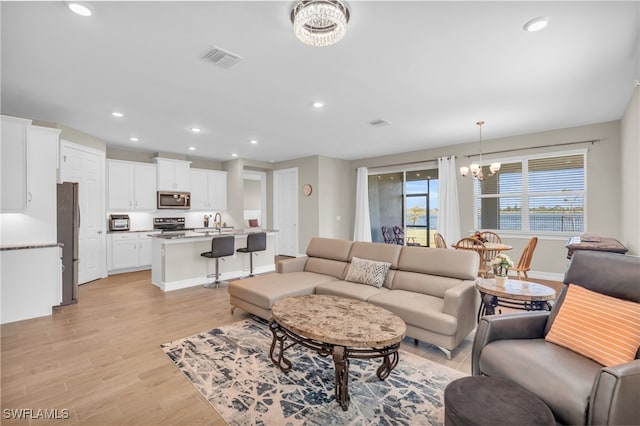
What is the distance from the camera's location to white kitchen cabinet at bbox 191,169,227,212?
752 centimetres

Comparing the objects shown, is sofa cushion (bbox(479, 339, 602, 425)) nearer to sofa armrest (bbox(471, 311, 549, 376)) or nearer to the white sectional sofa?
sofa armrest (bbox(471, 311, 549, 376))

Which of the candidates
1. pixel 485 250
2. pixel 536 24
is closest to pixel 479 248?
pixel 485 250

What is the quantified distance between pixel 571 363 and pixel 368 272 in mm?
2026

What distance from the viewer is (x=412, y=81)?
311 cm

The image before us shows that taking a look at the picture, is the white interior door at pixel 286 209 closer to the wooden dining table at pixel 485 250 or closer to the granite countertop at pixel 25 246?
the wooden dining table at pixel 485 250

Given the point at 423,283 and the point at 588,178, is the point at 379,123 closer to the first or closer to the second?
the point at 423,283

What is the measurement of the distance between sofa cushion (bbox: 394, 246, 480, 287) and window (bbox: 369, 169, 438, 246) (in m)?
3.75

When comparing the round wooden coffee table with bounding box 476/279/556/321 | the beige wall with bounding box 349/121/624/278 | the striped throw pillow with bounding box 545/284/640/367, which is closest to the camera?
the striped throw pillow with bounding box 545/284/640/367

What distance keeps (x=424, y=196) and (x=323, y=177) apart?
103 inches

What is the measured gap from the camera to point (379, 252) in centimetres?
363

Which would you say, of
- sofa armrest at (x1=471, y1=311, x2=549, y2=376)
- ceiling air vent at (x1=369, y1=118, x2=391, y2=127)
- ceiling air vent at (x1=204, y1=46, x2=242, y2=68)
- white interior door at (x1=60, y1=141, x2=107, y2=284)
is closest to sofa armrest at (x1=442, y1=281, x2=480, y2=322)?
sofa armrest at (x1=471, y1=311, x2=549, y2=376)

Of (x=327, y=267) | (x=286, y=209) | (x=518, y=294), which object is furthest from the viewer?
(x=286, y=209)

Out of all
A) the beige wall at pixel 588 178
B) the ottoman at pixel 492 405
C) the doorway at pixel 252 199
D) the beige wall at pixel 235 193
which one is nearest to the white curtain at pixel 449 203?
the beige wall at pixel 588 178

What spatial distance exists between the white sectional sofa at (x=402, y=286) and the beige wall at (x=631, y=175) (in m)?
2.16
